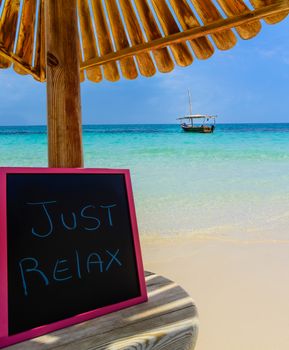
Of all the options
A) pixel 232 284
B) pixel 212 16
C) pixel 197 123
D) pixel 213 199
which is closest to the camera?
pixel 212 16

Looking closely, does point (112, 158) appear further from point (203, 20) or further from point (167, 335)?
point (167, 335)

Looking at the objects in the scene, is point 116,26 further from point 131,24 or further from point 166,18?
point 166,18

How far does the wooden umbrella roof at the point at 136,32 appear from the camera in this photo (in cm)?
139

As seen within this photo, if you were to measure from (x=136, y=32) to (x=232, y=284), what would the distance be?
157cm

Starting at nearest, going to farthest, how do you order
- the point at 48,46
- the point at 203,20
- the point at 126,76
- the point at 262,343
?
1. the point at 48,46
2. the point at 203,20
3. the point at 262,343
4. the point at 126,76

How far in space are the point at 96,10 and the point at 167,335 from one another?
1.50 m

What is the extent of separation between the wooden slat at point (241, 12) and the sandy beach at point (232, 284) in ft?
4.38

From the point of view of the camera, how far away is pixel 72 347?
0.59 metres

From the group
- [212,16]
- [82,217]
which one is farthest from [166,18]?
[82,217]

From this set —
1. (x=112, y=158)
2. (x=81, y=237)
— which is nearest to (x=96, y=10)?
(x=81, y=237)

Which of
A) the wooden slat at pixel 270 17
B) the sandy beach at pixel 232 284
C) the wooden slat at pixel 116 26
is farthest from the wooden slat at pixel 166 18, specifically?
the sandy beach at pixel 232 284

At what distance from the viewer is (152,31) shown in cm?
160

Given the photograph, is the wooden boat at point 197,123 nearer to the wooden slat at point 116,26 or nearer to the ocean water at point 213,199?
the ocean water at point 213,199

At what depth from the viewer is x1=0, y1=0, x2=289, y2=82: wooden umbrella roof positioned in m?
1.39
